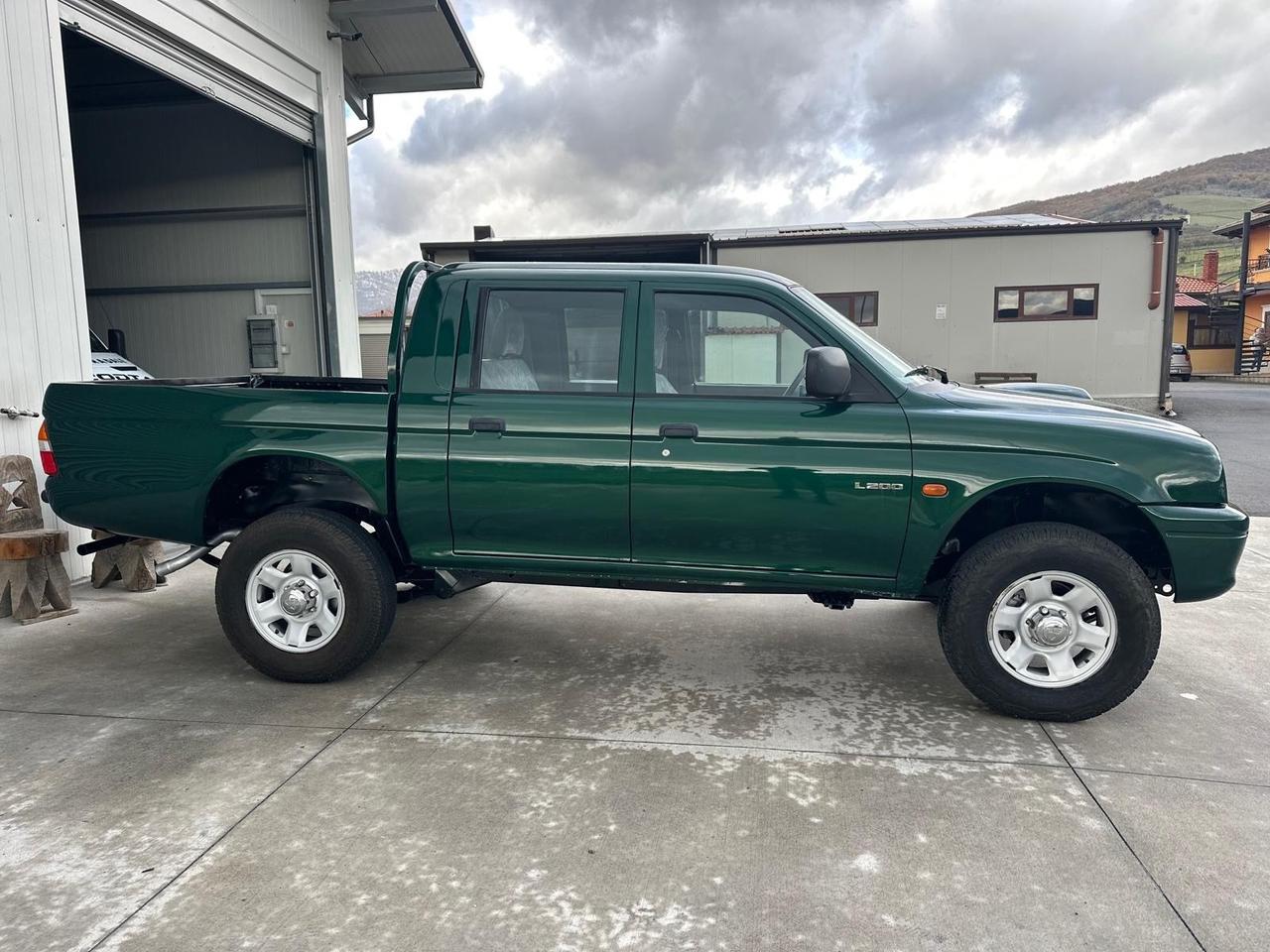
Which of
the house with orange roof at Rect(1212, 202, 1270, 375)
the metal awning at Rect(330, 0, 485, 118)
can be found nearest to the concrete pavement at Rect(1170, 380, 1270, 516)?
the metal awning at Rect(330, 0, 485, 118)

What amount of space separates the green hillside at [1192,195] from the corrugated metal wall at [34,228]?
5646 inches

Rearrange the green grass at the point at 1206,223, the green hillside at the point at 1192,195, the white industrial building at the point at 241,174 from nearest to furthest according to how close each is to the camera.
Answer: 1. the white industrial building at the point at 241,174
2. the green grass at the point at 1206,223
3. the green hillside at the point at 1192,195

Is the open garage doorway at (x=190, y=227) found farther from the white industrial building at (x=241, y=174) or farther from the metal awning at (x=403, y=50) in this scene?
the metal awning at (x=403, y=50)

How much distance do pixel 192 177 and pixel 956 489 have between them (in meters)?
11.1

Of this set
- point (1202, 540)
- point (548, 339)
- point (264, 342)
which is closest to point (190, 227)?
point (264, 342)

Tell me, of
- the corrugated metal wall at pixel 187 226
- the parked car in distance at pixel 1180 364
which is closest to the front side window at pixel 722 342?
the corrugated metal wall at pixel 187 226

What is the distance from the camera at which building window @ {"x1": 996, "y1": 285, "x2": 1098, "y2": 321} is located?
19047 mm

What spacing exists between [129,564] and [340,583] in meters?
2.81

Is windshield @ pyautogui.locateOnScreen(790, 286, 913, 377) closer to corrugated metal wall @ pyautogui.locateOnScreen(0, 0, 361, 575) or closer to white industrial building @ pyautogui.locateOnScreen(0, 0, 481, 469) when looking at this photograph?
corrugated metal wall @ pyautogui.locateOnScreen(0, 0, 361, 575)

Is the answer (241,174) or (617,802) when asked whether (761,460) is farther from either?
(241,174)

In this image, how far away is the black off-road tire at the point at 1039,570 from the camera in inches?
145

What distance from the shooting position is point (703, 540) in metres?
3.95

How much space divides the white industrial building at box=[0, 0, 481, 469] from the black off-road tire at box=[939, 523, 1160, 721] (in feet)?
26.1

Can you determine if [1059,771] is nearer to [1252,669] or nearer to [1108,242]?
[1252,669]
